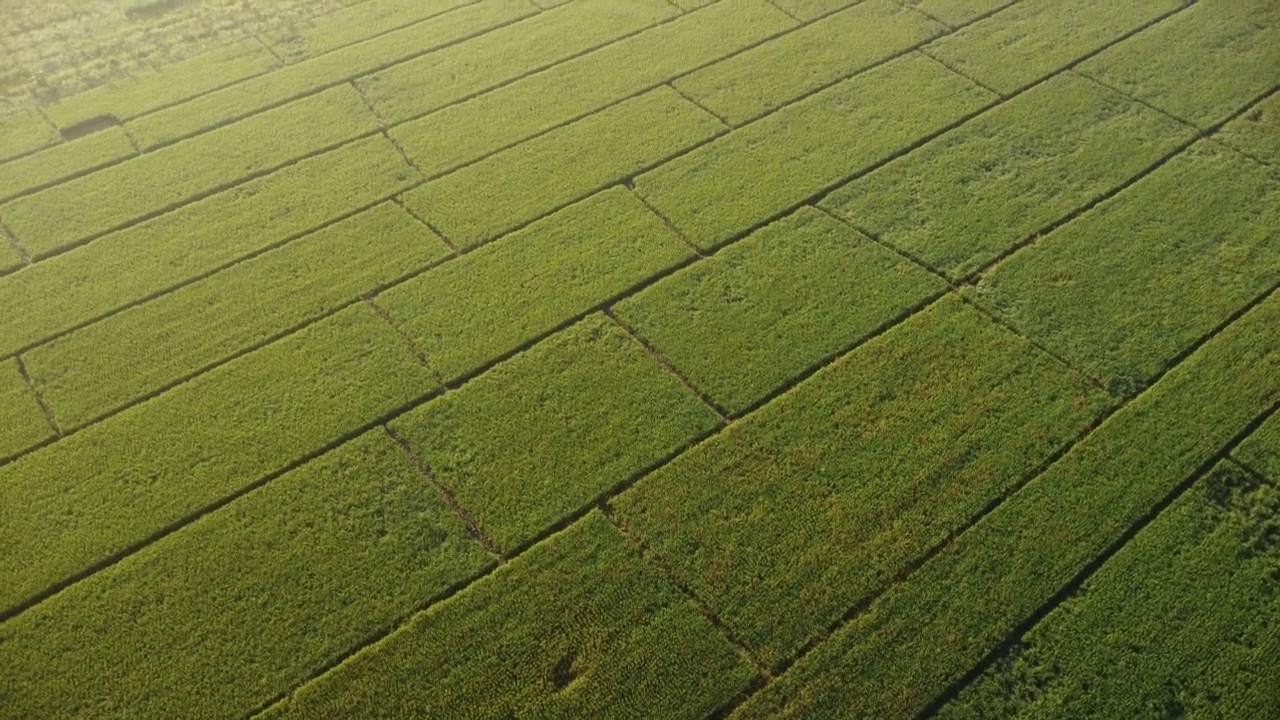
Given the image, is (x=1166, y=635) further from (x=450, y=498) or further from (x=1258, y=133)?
(x=1258, y=133)

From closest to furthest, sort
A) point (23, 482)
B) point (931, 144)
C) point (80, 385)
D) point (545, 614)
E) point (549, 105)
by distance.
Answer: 1. point (545, 614)
2. point (23, 482)
3. point (80, 385)
4. point (931, 144)
5. point (549, 105)

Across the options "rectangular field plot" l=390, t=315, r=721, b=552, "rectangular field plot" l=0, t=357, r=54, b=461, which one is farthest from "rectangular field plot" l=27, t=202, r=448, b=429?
"rectangular field plot" l=390, t=315, r=721, b=552

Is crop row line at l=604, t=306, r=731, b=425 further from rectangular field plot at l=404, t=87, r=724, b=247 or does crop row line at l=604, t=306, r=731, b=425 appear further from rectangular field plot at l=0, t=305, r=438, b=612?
rectangular field plot at l=404, t=87, r=724, b=247

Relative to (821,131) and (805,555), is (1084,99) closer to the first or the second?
(821,131)

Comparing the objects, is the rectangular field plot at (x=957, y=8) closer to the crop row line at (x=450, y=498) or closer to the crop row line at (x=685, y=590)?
the crop row line at (x=685, y=590)

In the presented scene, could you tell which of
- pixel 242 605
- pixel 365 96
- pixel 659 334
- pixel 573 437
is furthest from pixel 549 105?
pixel 242 605

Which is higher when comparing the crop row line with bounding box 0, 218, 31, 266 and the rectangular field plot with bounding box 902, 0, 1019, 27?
the rectangular field plot with bounding box 902, 0, 1019, 27
